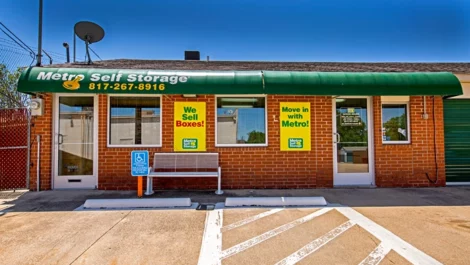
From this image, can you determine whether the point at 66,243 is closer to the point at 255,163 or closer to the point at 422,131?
the point at 255,163

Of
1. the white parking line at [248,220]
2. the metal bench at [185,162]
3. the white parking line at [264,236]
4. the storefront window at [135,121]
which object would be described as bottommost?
the white parking line at [264,236]

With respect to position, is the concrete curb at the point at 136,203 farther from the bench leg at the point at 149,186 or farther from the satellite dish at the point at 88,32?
the satellite dish at the point at 88,32

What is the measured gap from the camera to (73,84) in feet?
20.4

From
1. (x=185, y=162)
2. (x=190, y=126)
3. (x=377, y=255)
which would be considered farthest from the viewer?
(x=190, y=126)

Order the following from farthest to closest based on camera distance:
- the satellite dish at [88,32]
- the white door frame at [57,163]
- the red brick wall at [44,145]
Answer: the satellite dish at [88,32], the white door frame at [57,163], the red brick wall at [44,145]

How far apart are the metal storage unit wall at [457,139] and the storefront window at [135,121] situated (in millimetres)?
8342

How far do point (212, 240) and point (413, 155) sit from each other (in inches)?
258

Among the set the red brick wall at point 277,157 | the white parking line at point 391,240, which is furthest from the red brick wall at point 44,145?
the white parking line at point 391,240

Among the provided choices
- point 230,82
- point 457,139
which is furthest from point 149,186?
point 457,139

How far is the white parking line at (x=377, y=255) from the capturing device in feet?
11.0

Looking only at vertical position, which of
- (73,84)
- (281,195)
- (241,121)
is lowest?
(281,195)

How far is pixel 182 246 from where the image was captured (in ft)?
12.5

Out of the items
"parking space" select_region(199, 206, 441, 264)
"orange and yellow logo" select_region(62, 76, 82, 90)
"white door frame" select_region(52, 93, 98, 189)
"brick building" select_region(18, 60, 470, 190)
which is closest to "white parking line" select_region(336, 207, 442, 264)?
"parking space" select_region(199, 206, 441, 264)

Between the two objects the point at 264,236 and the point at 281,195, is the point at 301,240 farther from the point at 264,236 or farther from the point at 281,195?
the point at 281,195
